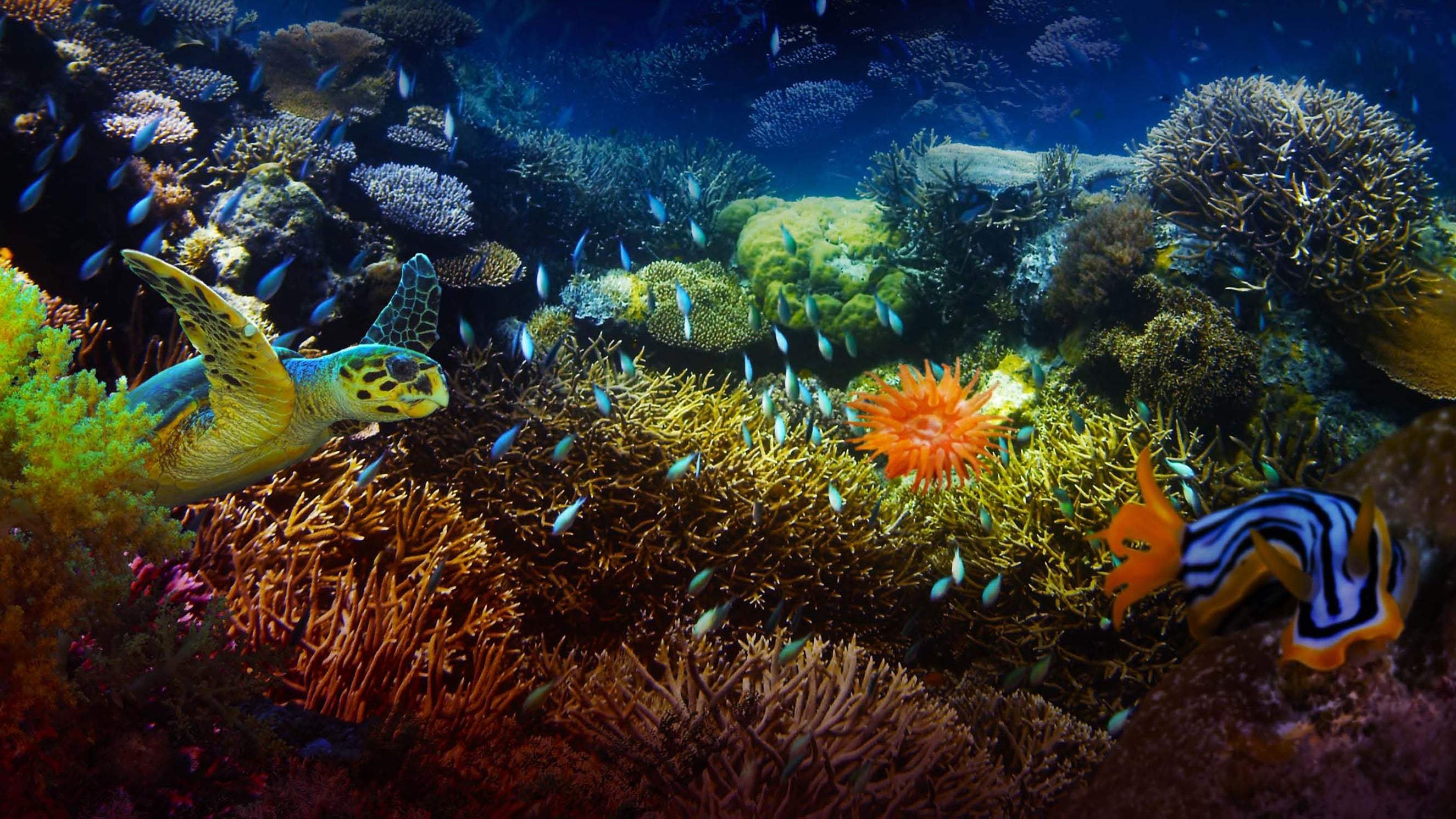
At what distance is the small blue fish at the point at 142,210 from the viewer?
4848 millimetres

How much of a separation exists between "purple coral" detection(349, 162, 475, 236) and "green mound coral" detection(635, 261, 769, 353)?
2173 millimetres

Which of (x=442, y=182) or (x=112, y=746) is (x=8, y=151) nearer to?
(x=442, y=182)

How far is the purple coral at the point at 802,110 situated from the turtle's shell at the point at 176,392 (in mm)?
16629

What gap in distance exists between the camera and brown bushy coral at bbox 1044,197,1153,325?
580 centimetres

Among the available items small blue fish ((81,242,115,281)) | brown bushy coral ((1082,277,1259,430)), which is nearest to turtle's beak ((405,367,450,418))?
small blue fish ((81,242,115,281))

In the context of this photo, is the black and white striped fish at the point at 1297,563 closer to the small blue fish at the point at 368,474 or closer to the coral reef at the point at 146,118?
the small blue fish at the point at 368,474

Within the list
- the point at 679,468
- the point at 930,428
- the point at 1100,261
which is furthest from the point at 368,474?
the point at 1100,261

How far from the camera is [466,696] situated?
2615 millimetres

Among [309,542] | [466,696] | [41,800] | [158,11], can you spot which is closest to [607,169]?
[158,11]

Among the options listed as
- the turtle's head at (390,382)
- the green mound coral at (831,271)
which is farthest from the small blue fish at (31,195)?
the green mound coral at (831,271)

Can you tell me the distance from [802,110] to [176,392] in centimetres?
1754

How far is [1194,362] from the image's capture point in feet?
17.3

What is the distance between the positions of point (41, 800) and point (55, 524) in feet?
2.50

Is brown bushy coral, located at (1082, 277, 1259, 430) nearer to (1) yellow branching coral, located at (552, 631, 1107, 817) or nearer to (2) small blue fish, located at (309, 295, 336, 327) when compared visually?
(1) yellow branching coral, located at (552, 631, 1107, 817)
